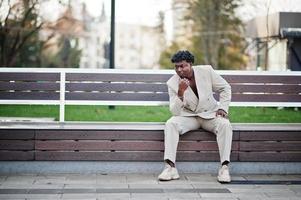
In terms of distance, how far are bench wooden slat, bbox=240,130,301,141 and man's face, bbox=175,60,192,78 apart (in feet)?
3.08

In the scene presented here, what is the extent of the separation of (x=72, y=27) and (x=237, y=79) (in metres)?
26.6

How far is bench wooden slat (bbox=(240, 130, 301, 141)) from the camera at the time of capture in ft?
19.5

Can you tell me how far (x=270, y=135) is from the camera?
5.99m

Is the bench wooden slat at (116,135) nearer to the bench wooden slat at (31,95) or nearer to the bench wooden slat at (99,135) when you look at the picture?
the bench wooden slat at (99,135)

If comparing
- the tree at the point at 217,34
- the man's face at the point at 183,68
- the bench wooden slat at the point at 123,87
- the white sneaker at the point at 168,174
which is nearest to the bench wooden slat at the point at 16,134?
the bench wooden slat at the point at 123,87

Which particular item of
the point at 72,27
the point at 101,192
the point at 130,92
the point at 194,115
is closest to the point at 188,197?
the point at 101,192

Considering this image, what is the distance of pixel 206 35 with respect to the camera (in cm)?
3428

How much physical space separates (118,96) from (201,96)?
1.22 m

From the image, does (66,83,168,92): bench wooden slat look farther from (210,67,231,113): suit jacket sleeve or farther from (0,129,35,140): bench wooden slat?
(0,129,35,140): bench wooden slat

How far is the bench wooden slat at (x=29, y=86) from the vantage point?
6352mm

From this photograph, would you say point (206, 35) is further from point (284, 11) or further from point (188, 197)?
point (188, 197)

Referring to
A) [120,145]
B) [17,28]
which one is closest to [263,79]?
[120,145]

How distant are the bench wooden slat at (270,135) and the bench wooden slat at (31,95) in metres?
2.35

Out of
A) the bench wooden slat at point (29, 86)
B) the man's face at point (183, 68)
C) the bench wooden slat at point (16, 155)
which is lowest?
the bench wooden slat at point (16, 155)
